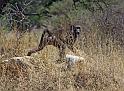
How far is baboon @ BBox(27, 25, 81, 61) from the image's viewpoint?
25.0ft

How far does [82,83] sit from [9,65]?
1.35 metres

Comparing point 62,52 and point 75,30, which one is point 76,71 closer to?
point 62,52

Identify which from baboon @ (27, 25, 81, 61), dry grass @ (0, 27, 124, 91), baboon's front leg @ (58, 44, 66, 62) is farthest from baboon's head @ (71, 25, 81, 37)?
baboon's front leg @ (58, 44, 66, 62)

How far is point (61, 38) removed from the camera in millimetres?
7789

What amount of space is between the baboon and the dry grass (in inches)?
5.8

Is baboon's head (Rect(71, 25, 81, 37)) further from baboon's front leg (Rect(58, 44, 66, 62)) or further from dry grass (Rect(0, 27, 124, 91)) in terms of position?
baboon's front leg (Rect(58, 44, 66, 62))

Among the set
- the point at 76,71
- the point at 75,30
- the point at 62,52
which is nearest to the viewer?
the point at 76,71

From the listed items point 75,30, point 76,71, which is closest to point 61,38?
point 75,30

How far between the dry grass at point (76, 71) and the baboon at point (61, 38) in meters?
0.15

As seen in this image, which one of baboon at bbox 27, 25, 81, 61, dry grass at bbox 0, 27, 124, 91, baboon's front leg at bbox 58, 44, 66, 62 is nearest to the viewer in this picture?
dry grass at bbox 0, 27, 124, 91

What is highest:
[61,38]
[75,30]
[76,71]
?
[75,30]

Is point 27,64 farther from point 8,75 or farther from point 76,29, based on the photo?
point 76,29

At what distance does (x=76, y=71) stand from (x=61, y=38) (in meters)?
1.29

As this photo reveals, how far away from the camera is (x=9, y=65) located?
675cm
